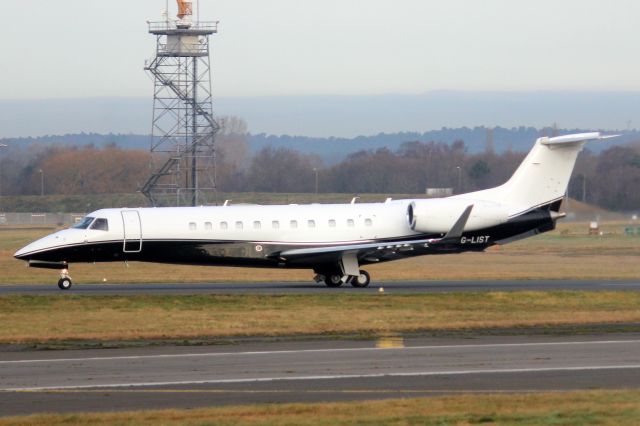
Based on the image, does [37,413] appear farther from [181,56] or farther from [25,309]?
[181,56]

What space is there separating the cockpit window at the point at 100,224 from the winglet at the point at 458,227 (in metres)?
9.79

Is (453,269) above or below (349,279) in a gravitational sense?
below

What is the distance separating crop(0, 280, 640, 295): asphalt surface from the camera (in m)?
32.5

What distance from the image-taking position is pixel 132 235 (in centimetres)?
3356

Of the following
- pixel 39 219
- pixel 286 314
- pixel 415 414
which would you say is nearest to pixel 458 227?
pixel 286 314

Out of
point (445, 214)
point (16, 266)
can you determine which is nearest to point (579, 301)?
point (445, 214)

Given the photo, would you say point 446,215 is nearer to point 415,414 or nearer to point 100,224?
point 100,224

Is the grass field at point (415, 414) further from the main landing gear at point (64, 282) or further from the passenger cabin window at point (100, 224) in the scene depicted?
the main landing gear at point (64, 282)

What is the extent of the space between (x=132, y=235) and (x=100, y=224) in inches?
40.8

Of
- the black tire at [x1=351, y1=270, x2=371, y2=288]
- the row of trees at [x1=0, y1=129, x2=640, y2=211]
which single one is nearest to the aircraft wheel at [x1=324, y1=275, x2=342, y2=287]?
the black tire at [x1=351, y1=270, x2=371, y2=288]

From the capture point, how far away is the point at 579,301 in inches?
1168

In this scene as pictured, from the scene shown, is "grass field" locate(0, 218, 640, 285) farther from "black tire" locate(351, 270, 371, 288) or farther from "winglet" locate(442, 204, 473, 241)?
"winglet" locate(442, 204, 473, 241)

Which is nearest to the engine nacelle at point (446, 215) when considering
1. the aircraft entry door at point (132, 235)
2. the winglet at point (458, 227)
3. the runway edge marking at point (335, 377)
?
the winglet at point (458, 227)

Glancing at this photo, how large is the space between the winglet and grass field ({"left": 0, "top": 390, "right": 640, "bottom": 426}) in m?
18.3
